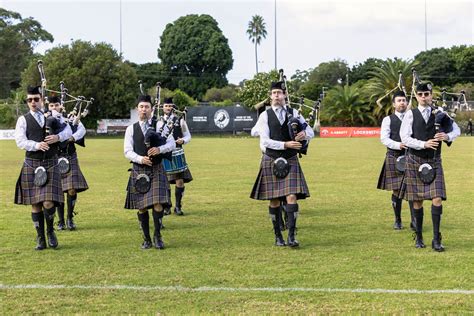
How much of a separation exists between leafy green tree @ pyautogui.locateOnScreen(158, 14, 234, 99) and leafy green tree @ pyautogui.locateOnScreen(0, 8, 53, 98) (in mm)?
17065

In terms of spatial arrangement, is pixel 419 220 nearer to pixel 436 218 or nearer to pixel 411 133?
pixel 436 218

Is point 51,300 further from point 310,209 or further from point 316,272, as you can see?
point 310,209

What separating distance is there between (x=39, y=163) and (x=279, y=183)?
291 cm

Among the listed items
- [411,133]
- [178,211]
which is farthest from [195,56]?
[411,133]

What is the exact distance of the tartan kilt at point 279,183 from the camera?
25.6 ft

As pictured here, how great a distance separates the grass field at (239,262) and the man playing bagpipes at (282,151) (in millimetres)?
636

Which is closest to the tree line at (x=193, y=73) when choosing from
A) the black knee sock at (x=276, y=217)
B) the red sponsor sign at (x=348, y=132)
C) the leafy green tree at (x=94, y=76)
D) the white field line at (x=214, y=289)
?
the leafy green tree at (x=94, y=76)

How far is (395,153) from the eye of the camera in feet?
30.8

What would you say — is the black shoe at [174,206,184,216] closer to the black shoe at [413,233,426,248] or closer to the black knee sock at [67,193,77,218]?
the black knee sock at [67,193,77,218]

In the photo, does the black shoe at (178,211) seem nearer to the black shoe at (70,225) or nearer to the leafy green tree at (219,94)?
the black shoe at (70,225)

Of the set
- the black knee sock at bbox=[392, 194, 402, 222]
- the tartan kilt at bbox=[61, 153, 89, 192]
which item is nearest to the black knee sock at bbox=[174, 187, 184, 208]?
the tartan kilt at bbox=[61, 153, 89, 192]

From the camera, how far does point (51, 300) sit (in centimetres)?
553

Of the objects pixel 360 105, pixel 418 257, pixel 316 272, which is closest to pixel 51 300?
pixel 316 272

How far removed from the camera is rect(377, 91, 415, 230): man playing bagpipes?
29.5ft
